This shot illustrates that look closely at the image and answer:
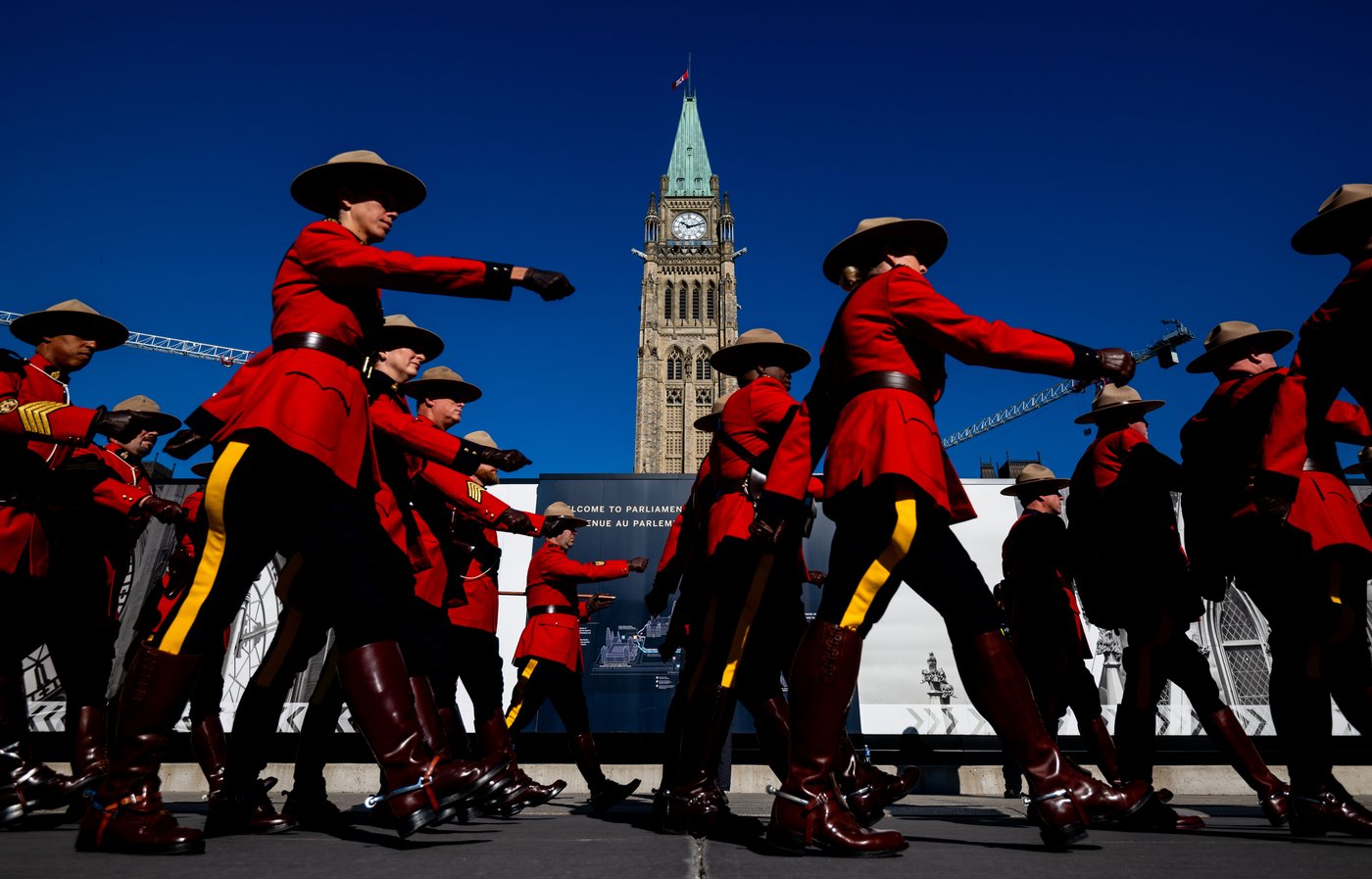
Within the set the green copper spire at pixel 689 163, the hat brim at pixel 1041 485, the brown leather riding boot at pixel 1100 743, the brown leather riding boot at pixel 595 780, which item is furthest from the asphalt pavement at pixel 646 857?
the green copper spire at pixel 689 163

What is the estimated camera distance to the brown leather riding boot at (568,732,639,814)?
17.2 feet

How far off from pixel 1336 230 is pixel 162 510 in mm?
5824

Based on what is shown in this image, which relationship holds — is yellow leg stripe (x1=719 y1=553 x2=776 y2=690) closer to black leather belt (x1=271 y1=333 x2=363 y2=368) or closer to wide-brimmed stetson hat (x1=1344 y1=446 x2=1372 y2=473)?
black leather belt (x1=271 y1=333 x2=363 y2=368)

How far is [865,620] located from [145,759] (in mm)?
1990

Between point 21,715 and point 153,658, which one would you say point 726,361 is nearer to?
point 153,658

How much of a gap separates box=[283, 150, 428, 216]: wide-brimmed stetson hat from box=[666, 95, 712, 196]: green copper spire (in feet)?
269

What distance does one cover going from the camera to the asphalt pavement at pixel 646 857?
1884mm

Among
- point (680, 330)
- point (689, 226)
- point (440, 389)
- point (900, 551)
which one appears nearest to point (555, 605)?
point (440, 389)

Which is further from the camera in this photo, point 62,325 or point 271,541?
point 62,325

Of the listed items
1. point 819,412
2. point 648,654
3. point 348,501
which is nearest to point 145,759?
point 348,501

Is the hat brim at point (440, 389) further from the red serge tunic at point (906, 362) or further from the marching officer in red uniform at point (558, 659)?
the red serge tunic at point (906, 362)

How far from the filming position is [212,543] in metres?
2.46

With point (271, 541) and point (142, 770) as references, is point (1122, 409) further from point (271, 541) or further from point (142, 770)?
point (142, 770)

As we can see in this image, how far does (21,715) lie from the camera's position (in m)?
3.72
